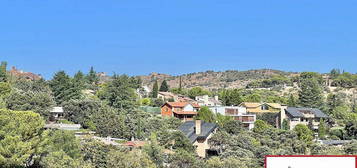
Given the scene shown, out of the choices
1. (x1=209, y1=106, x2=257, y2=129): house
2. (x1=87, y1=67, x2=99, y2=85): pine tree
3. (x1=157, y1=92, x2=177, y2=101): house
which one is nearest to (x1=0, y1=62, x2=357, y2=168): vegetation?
(x1=157, y1=92, x2=177, y2=101): house

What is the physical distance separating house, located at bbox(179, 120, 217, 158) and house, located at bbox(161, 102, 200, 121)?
1179cm

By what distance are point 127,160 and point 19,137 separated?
7.08m

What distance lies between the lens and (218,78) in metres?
149

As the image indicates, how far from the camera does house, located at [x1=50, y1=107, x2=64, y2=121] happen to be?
182ft

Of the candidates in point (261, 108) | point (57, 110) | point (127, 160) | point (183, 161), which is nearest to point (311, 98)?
point (261, 108)

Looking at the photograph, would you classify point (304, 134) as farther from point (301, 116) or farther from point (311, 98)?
point (311, 98)

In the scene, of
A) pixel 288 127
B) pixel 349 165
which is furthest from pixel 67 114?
pixel 349 165

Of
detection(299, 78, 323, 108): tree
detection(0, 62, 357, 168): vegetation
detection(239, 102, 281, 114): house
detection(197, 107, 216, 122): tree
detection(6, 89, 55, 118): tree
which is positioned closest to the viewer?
detection(0, 62, 357, 168): vegetation

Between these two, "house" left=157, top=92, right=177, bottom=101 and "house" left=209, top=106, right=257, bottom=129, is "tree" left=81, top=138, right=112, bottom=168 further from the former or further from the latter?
"house" left=157, top=92, right=177, bottom=101

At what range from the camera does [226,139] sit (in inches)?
1900

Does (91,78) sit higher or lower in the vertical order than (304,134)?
higher

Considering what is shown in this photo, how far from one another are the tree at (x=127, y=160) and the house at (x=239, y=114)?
3096 centimetres

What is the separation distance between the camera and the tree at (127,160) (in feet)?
111

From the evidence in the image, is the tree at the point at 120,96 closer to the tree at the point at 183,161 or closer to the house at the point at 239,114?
the house at the point at 239,114
